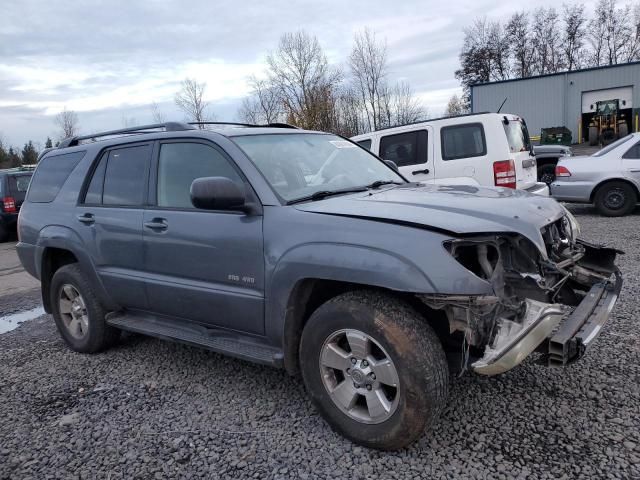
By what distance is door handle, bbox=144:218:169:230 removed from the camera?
353 centimetres

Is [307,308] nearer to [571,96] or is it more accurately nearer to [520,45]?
[571,96]

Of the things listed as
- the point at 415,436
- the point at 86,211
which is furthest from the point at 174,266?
the point at 415,436

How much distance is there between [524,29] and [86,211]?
194 feet

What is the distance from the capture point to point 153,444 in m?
2.93

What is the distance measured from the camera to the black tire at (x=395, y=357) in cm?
246

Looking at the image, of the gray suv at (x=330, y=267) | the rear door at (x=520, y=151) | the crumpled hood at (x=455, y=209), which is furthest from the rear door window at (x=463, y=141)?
the crumpled hood at (x=455, y=209)

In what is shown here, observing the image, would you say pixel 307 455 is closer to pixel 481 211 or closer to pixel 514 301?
pixel 514 301

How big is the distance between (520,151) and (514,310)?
587 centimetres

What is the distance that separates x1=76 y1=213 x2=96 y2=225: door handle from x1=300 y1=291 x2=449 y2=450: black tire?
2.29 meters

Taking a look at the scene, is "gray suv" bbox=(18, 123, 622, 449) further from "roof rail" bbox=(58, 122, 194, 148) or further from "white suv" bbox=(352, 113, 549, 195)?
"white suv" bbox=(352, 113, 549, 195)

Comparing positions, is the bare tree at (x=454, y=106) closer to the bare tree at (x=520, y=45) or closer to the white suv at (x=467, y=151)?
the bare tree at (x=520, y=45)

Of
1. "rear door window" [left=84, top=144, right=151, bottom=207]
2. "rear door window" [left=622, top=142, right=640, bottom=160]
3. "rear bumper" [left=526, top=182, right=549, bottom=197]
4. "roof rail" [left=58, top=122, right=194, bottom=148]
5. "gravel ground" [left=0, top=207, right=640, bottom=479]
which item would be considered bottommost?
"gravel ground" [left=0, top=207, right=640, bottom=479]

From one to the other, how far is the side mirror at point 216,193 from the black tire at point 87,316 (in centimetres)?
184

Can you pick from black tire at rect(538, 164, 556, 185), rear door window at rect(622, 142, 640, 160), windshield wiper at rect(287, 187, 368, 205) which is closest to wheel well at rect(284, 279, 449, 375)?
windshield wiper at rect(287, 187, 368, 205)
